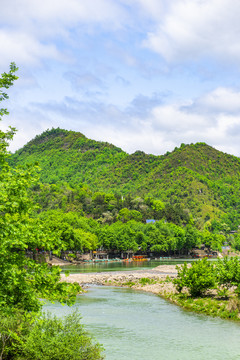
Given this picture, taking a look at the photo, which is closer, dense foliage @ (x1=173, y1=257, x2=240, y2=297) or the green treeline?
dense foliage @ (x1=173, y1=257, x2=240, y2=297)

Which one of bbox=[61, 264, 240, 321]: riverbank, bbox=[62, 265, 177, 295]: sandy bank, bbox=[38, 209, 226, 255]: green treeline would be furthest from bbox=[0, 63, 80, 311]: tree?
bbox=[38, 209, 226, 255]: green treeline

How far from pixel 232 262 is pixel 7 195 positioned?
95.7 feet

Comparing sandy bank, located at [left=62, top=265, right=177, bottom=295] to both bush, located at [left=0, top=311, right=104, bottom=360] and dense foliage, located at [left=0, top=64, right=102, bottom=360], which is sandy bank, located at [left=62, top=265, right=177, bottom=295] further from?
dense foliage, located at [left=0, top=64, right=102, bottom=360]

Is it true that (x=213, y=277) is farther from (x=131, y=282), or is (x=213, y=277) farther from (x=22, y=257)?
(x=22, y=257)

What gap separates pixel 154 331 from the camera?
29.0 meters

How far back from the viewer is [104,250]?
151125 millimetres

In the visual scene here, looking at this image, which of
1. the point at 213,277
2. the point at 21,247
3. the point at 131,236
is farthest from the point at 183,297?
the point at 131,236

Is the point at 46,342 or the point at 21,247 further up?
the point at 21,247

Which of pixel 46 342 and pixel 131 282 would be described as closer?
pixel 46 342

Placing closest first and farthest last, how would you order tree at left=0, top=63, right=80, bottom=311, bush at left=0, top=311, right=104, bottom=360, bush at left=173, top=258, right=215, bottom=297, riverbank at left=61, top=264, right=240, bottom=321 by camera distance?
tree at left=0, top=63, right=80, bottom=311
bush at left=0, top=311, right=104, bottom=360
riverbank at left=61, top=264, right=240, bottom=321
bush at left=173, top=258, right=215, bottom=297

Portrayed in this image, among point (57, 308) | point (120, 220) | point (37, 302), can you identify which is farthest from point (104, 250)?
point (37, 302)

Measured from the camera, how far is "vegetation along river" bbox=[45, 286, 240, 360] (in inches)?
925

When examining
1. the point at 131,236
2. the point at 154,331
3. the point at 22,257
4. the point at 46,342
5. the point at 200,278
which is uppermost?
the point at 131,236

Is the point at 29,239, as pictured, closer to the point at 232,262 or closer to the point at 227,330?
the point at 227,330
